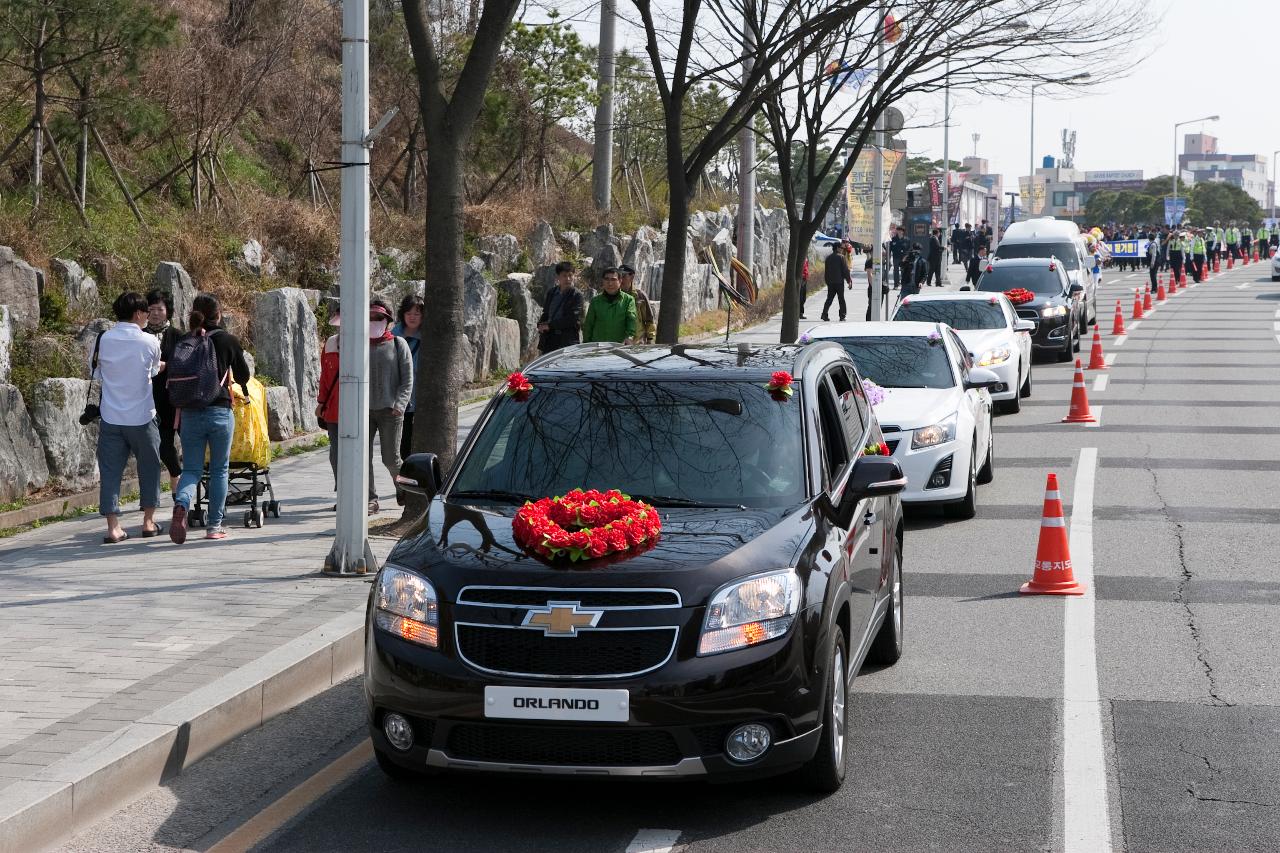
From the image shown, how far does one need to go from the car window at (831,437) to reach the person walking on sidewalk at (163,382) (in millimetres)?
5942

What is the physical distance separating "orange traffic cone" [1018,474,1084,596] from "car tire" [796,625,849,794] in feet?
13.2

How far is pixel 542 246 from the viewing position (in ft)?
86.8

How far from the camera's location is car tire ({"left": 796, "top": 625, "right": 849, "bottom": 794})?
5.86 meters

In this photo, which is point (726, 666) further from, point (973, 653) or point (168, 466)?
point (168, 466)

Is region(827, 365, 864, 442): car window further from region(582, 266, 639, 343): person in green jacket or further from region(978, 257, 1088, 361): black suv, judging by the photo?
region(978, 257, 1088, 361): black suv

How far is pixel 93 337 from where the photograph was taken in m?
14.2

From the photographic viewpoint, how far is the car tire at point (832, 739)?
19.2ft

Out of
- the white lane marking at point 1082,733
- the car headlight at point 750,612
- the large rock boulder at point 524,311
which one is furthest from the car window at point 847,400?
the large rock boulder at point 524,311

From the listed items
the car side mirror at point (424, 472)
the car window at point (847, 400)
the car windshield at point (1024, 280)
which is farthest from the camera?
the car windshield at point (1024, 280)

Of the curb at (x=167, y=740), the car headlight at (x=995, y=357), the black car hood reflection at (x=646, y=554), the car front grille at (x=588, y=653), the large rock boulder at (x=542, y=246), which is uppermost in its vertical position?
the large rock boulder at (x=542, y=246)

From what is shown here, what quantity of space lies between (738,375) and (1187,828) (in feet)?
8.80

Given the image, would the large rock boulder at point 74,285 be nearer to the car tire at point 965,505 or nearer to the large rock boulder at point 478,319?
the large rock boulder at point 478,319

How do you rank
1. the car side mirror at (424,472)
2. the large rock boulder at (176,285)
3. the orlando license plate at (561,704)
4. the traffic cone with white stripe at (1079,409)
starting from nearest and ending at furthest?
the orlando license plate at (561,704)
the car side mirror at (424,472)
the large rock boulder at (176,285)
the traffic cone with white stripe at (1079,409)

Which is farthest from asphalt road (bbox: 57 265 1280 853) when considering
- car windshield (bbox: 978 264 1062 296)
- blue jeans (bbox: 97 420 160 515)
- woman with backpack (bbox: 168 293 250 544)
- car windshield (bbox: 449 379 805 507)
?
car windshield (bbox: 978 264 1062 296)
